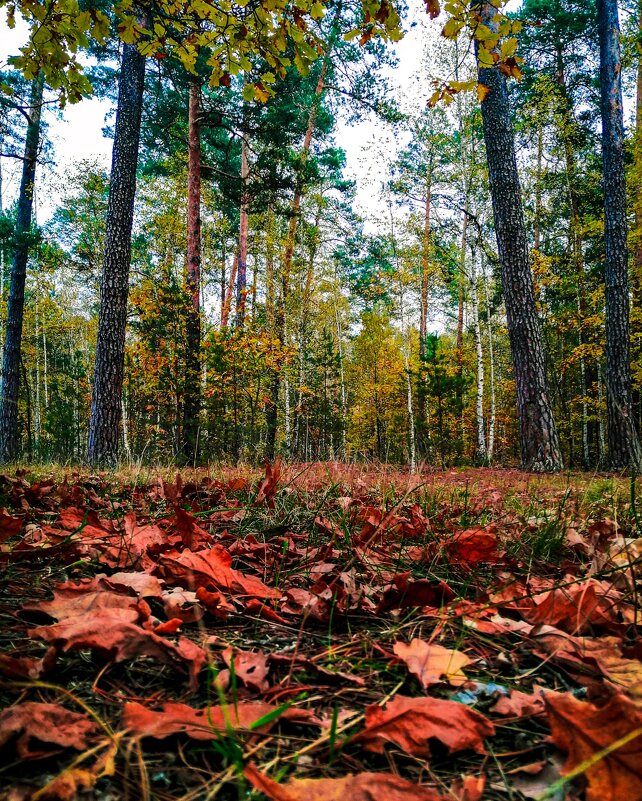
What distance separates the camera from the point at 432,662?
875mm

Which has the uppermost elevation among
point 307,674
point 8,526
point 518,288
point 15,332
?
point 15,332

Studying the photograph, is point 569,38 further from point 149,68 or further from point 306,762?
point 306,762

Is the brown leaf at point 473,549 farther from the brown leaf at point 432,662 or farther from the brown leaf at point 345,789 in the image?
the brown leaf at point 345,789

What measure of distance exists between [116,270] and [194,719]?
6.39 m

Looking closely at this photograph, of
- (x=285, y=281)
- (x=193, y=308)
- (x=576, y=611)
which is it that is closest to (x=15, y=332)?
(x=193, y=308)

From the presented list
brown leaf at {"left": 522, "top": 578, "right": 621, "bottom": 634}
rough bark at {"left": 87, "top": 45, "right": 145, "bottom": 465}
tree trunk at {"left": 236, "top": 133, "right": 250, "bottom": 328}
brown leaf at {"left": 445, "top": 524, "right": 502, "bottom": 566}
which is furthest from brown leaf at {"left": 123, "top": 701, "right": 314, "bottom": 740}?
tree trunk at {"left": 236, "top": 133, "right": 250, "bottom": 328}

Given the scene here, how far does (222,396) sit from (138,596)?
10.2 meters

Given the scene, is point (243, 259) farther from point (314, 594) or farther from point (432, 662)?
point (432, 662)

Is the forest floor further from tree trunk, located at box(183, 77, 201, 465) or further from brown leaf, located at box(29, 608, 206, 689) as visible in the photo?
tree trunk, located at box(183, 77, 201, 465)

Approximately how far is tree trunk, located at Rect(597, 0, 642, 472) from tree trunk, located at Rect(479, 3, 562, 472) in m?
2.31

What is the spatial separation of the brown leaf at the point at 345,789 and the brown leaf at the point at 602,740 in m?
0.20

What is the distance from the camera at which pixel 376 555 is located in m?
1.62

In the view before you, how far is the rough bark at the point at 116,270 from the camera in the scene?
5.90m

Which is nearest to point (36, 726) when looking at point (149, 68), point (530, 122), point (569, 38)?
point (149, 68)
